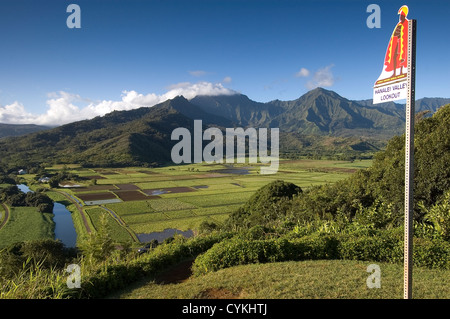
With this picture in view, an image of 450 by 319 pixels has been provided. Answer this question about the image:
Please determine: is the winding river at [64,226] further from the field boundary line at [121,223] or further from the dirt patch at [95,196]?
the field boundary line at [121,223]

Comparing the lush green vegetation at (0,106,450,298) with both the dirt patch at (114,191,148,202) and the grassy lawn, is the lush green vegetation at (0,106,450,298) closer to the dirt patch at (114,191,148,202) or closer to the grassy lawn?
the grassy lawn

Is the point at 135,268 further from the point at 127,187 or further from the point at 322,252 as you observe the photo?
the point at 127,187

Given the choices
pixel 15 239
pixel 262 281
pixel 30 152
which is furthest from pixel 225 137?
pixel 262 281

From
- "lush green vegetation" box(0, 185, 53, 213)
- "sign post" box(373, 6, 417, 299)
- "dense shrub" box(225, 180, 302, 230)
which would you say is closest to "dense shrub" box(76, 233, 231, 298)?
"sign post" box(373, 6, 417, 299)

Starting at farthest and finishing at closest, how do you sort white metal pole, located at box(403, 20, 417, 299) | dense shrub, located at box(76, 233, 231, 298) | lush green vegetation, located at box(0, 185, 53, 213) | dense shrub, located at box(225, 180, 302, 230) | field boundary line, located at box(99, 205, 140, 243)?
lush green vegetation, located at box(0, 185, 53, 213)
field boundary line, located at box(99, 205, 140, 243)
dense shrub, located at box(225, 180, 302, 230)
dense shrub, located at box(76, 233, 231, 298)
white metal pole, located at box(403, 20, 417, 299)

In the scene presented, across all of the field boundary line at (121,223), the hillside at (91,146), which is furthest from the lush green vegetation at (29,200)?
the hillside at (91,146)

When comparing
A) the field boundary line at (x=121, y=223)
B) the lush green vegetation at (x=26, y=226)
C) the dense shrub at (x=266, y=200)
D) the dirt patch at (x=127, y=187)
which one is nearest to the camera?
the dense shrub at (x=266, y=200)
